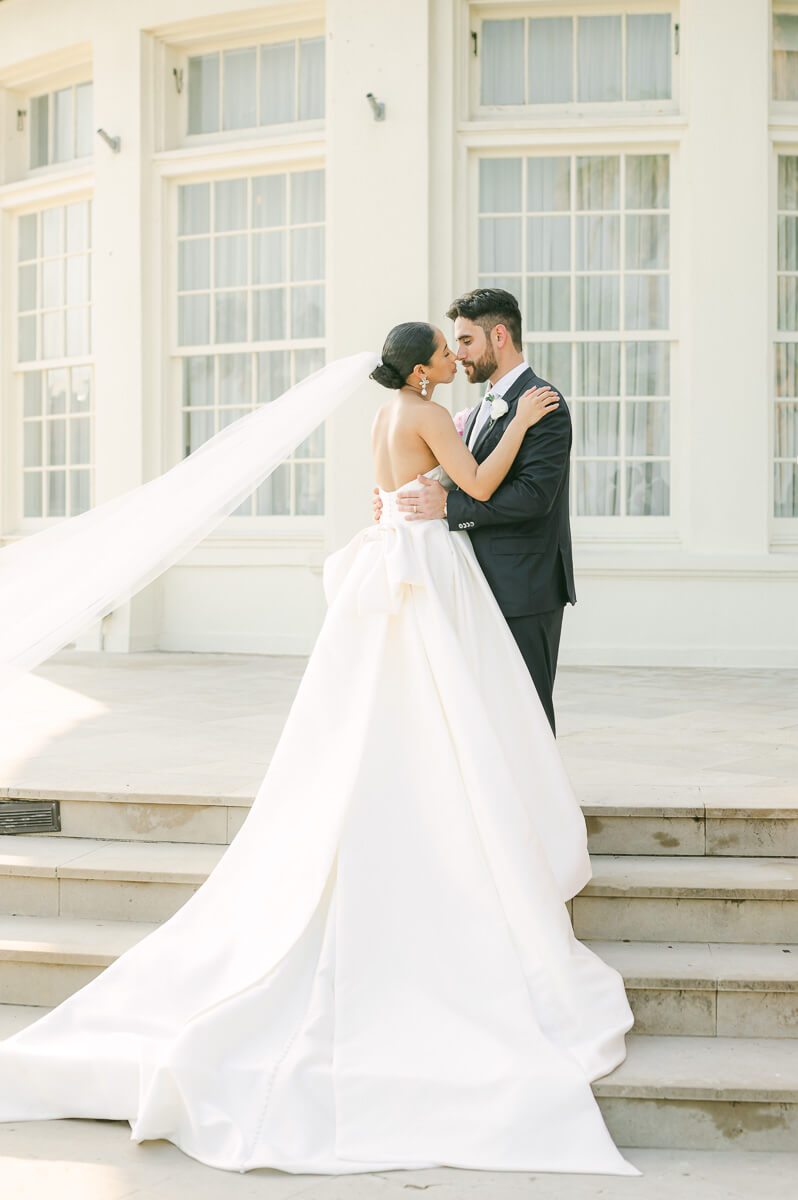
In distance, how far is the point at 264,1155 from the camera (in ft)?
9.10


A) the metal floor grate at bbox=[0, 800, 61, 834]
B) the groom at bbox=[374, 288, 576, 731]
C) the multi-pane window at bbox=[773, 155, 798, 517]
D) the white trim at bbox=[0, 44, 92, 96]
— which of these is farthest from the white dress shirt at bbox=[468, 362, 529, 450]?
the white trim at bbox=[0, 44, 92, 96]

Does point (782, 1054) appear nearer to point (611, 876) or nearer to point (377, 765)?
point (611, 876)

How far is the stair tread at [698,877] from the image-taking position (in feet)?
11.8

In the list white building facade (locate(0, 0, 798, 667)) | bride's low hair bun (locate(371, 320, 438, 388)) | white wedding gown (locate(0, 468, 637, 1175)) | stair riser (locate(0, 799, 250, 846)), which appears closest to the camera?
white wedding gown (locate(0, 468, 637, 1175))

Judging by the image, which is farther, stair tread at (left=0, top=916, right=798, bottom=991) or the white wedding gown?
stair tread at (left=0, top=916, right=798, bottom=991)

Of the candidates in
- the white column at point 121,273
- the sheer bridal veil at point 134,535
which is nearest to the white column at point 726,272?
the white column at point 121,273

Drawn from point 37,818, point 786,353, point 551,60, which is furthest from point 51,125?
point 37,818

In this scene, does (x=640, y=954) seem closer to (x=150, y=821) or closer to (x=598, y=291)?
(x=150, y=821)

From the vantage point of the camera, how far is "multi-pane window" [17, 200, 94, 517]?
32.0 feet

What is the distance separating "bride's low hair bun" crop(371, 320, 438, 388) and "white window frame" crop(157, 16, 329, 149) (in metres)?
5.86

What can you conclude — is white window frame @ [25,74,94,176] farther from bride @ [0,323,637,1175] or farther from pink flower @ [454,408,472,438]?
bride @ [0,323,637,1175]

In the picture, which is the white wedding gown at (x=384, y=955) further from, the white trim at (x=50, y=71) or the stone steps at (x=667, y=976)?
the white trim at (x=50, y=71)

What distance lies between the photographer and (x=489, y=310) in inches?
140

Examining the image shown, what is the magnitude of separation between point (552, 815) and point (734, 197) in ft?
19.7
